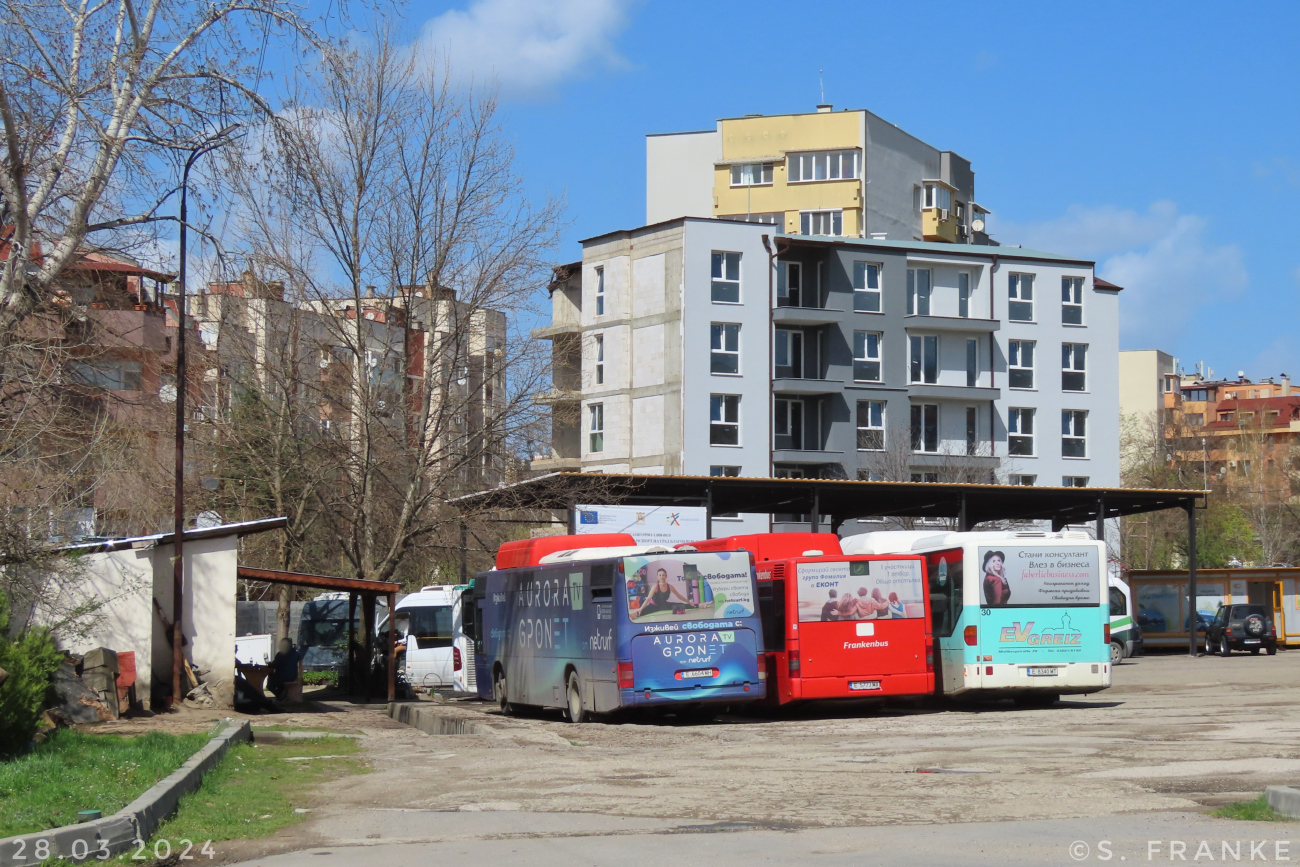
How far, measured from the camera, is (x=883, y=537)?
26859 mm

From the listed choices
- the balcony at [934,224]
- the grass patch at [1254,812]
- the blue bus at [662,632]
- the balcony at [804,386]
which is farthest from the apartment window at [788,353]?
the grass patch at [1254,812]

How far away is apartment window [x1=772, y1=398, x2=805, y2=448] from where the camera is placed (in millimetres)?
64562

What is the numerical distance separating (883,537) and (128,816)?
62.5 ft

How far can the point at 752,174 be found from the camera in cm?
8019

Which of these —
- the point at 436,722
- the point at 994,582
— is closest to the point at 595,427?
the point at 436,722

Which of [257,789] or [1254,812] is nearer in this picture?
[1254,812]

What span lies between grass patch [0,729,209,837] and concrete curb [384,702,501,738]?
226 inches

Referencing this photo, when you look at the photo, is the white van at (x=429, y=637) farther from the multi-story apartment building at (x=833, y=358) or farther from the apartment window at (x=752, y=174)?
the apartment window at (x=752, y=174)

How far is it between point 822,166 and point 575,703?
58557mm

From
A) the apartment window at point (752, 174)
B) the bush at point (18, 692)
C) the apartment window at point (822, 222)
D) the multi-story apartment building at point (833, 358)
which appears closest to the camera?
the bush at point (18, 692)

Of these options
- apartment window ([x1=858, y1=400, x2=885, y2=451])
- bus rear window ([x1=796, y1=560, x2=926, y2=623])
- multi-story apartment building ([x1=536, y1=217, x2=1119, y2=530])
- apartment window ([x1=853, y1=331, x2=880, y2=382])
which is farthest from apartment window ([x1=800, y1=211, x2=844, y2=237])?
bus rear window ([x1=796, y1=560, x2=926, y2=623])

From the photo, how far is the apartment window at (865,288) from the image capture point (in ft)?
217

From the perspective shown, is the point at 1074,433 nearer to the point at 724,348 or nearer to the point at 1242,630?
the point at 724,348

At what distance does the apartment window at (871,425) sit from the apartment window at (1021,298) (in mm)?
9001
